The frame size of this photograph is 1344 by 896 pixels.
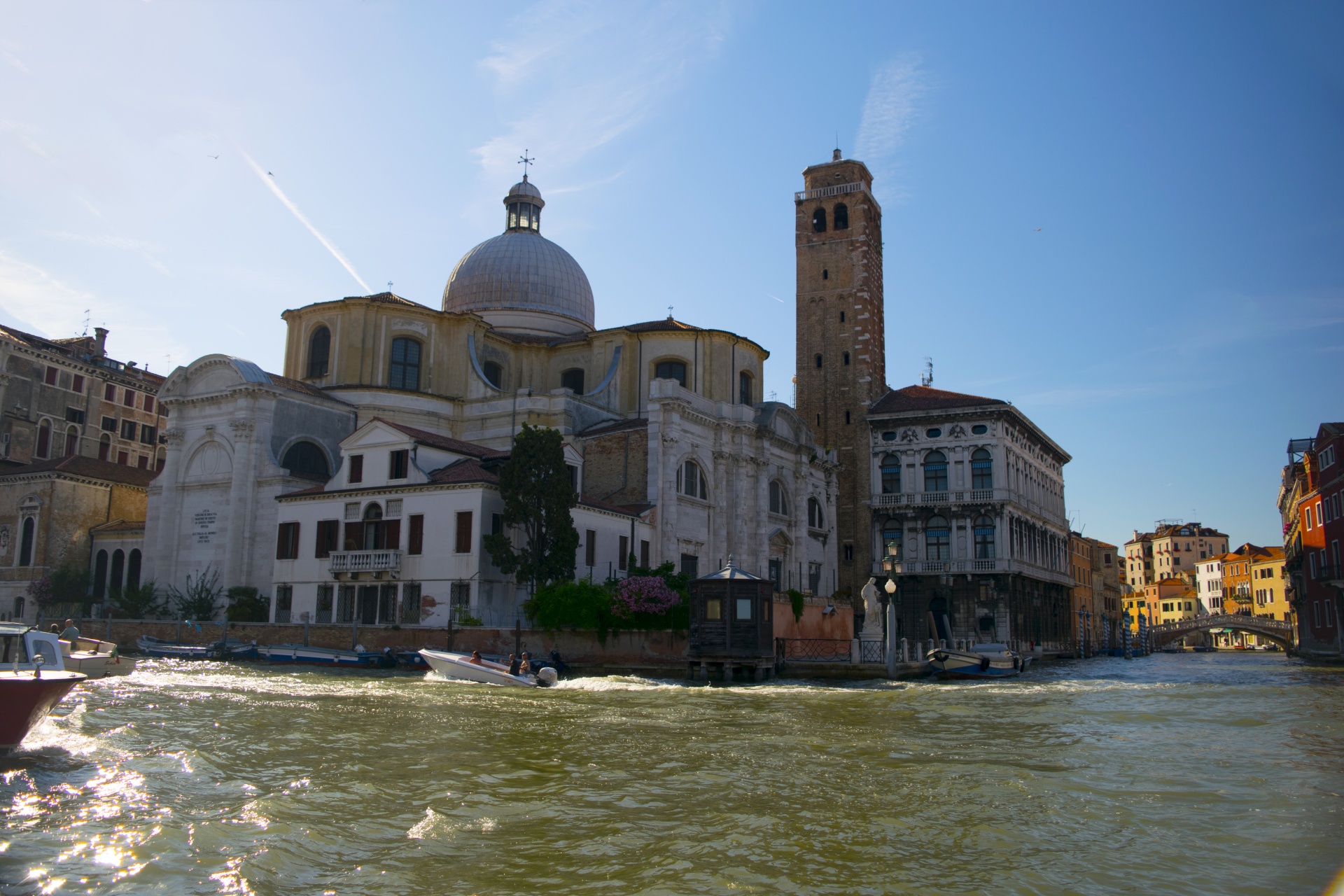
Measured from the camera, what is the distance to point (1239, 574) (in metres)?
93.2

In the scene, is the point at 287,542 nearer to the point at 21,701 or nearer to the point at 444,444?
the point at 444,444

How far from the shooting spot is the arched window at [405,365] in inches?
1658

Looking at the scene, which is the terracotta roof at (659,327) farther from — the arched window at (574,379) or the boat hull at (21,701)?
the boat hull at (21,701)

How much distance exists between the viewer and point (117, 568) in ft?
136

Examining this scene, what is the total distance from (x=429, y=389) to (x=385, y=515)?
35.6 feet

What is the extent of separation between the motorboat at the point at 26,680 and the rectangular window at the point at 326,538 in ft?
65.7

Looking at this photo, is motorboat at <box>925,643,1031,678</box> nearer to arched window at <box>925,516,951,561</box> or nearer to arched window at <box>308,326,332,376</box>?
arched window at <box>925,516,951,561</box>

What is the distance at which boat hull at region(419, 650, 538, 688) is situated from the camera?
24031mm

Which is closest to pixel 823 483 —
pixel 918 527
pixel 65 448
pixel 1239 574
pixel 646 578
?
pixel 918 527

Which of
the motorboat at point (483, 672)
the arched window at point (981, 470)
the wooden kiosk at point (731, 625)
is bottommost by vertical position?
the motorboat at point (483, 672)

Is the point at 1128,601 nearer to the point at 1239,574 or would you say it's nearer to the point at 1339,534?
the point at 1239,574

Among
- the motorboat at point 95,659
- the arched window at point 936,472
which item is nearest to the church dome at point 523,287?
the arched window at point 936,472

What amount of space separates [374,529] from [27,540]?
18.4 m

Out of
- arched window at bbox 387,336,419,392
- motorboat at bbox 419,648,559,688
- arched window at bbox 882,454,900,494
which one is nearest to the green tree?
motorboat at bbox 419,648,559,688
